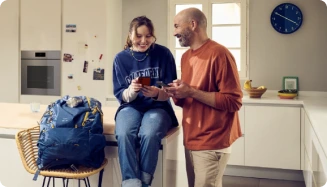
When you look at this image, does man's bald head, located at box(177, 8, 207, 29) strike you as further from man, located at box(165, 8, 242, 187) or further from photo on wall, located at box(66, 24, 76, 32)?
photo on wall, located at box(66, 24, 76, 32)

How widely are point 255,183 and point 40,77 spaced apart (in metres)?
3.00

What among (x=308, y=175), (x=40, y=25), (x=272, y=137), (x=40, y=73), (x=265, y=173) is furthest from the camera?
(x=40, y=73)

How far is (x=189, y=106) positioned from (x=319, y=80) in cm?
289

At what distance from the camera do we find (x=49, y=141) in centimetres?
184

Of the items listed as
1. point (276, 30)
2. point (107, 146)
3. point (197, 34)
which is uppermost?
point (276, 30)

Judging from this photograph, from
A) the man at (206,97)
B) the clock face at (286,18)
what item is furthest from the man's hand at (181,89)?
the clock face at (286,18)

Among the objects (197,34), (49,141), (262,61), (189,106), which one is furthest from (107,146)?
(262,61)

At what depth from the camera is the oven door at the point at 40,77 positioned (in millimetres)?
4652

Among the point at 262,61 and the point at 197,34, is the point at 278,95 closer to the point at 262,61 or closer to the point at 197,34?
the point at 262,61

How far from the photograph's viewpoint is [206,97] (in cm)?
184

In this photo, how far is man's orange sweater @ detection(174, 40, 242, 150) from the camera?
1.85 metres

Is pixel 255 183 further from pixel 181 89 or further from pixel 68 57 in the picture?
pixel 68 57

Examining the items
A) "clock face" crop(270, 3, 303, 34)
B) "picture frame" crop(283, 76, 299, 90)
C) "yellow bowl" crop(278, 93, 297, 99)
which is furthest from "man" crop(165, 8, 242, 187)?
"clock face" crop(270, 3, 303, 34)

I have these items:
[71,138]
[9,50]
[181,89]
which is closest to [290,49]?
[181,89]
